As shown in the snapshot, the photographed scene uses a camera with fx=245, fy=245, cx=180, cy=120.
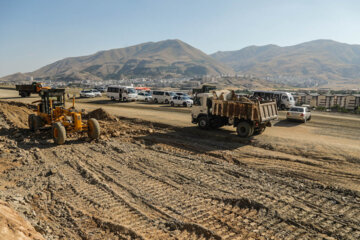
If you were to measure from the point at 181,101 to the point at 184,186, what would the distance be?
22651 mm

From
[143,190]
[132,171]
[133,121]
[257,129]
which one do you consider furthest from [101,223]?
[133,121]

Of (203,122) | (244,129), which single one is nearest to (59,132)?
(203,122)

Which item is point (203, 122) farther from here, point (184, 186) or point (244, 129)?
point (184, 186)

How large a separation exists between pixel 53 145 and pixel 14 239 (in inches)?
367

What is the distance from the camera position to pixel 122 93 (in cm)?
3562

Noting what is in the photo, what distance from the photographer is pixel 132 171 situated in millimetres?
9859

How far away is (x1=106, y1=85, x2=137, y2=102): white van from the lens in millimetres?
35466

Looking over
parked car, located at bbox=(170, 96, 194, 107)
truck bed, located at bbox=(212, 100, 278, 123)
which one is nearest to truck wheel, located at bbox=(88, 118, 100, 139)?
truck bed, located at bbox=(212, 100, 278, 123)

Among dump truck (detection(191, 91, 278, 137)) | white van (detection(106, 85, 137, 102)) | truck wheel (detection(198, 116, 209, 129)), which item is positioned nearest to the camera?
dump truck (detection(191, 91, 278, 137))

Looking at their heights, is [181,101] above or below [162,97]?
below

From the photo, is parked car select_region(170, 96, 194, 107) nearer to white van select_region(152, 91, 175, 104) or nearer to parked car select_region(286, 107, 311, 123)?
white van select_region(152, 91, 175, 104)

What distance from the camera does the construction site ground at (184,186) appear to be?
624 cm

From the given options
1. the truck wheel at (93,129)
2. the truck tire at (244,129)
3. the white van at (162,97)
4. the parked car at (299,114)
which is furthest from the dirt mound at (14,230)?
the white van at (162,97)

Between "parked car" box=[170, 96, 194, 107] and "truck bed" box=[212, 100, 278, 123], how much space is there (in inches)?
581
